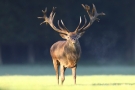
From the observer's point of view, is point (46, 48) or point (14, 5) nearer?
point (14, 5)

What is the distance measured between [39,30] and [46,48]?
228 centimetres

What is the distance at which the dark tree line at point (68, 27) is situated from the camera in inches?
1593

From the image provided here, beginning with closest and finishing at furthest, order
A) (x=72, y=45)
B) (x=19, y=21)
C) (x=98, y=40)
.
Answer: (x=72, y=45)
(x=19, y=21)
(x=98, y=40)

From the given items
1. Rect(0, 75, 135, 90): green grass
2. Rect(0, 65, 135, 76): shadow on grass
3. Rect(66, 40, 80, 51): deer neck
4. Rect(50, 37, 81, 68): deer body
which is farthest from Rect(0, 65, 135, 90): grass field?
Rect(0, 65, 135, 76): shadow on grass

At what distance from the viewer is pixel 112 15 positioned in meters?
42.1

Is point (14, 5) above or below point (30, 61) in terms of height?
above

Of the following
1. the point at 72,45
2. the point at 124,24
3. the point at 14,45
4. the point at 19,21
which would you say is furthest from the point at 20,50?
the point at 72,45

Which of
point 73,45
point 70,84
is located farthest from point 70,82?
point 73,45

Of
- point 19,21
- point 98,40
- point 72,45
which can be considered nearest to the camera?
point 72,45

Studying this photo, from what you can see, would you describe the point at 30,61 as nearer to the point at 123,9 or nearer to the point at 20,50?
the point at 20,50

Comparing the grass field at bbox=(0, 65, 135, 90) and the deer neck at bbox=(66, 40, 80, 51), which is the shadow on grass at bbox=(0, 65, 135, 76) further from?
the deer neck at bbox=(66, 40, 80, 51)

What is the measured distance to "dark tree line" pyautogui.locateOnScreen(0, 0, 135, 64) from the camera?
40469mm

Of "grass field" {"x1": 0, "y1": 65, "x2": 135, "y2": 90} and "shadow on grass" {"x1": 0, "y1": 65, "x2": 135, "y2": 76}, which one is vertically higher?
"shadow on grass" {"x1": 0, "y1": 65, "x2": 135, "y2": 76}

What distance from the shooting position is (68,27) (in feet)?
136
